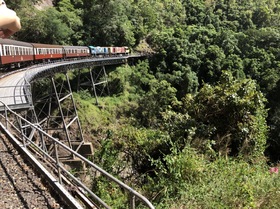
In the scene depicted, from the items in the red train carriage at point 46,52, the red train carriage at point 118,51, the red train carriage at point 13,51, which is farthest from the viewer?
the red train carriage at point 118,51

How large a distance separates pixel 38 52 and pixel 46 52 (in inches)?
76.7

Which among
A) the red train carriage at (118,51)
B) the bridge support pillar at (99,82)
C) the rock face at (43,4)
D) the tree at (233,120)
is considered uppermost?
the rock face at (43,4)

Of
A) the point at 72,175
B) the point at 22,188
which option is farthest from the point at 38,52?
the point at 72,175

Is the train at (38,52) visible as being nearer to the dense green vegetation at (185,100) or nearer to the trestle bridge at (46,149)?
the trestle bridge at (46,149)

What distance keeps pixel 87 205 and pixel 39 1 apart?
46328 millimetres

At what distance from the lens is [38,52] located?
22812 millimetres

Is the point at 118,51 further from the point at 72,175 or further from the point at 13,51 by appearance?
the point at 72,175

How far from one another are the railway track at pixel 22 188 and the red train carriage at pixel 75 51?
2416cm

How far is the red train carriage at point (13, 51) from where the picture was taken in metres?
15.7

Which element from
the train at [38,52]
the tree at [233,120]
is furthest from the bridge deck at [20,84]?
the tree at [233,120]

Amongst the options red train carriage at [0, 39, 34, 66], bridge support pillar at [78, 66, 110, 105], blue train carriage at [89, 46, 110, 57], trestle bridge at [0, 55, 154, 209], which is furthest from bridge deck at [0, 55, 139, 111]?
blue train carriage at [89, 46, 110, 57]

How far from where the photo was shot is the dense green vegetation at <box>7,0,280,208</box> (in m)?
5.67

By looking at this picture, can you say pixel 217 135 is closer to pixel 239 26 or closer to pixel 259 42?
pixel 259 42

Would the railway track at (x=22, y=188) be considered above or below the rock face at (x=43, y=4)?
below
